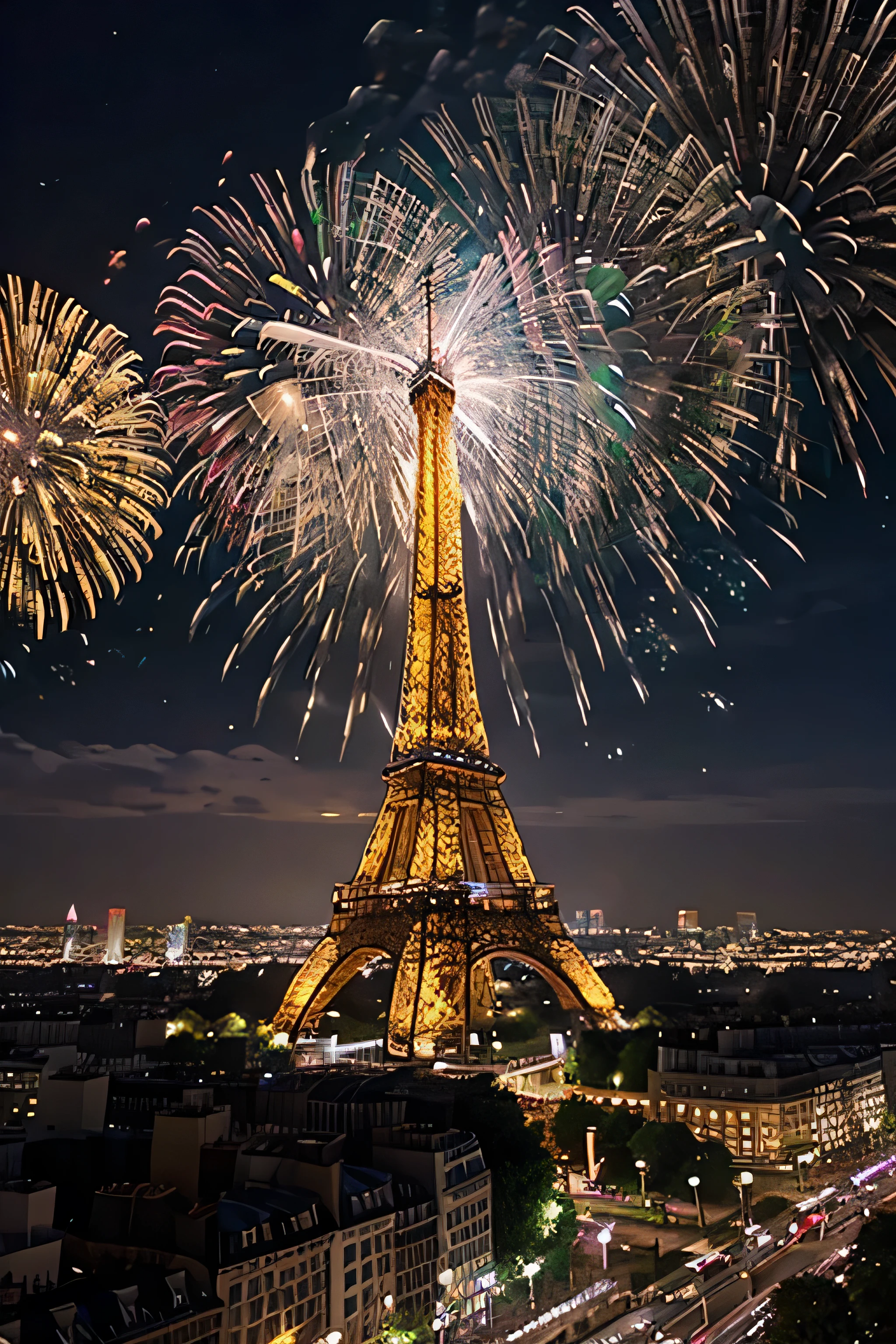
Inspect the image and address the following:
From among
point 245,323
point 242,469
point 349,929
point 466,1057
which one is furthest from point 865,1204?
point 245,323

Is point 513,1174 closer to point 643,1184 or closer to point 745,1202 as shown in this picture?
point 643,1184

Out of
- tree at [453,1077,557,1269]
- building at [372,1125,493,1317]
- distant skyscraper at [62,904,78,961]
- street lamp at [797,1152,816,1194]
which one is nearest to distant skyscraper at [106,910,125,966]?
distant skyscraper at [62,904,78,961]

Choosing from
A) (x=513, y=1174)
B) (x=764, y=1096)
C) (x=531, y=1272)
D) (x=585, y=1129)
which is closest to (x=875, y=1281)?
(x=531, y=1272)

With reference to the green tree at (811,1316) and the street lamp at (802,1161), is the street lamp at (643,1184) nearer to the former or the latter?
the street lamp at (802,1161)

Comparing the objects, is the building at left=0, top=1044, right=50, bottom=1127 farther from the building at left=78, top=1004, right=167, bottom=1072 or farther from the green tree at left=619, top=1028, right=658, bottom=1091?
the green tree at left=619, top=1028, right=658, bottom=1091

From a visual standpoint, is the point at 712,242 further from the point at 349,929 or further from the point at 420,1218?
the point at 349,929

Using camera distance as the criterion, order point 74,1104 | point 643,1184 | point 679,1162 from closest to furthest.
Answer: point 74,1104, point 643,1184, point 679,1162

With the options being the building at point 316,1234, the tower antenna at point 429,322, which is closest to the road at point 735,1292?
the building at point 316,1234
